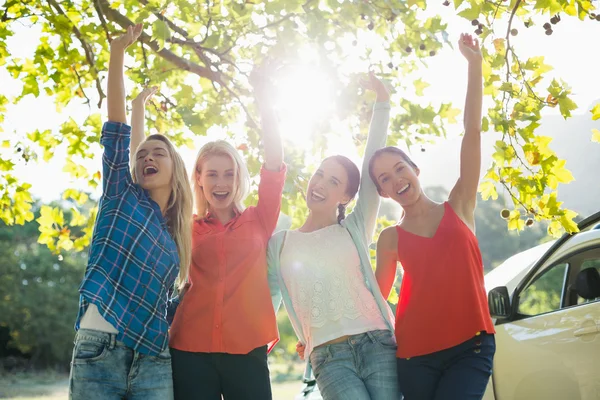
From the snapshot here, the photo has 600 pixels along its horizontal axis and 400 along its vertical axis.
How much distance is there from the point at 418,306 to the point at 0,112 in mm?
5288

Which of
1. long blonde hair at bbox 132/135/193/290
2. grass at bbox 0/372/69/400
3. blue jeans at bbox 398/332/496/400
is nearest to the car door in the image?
blue jeans at bbox 398/332/496/400

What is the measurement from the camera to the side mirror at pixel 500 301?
389 centimetres

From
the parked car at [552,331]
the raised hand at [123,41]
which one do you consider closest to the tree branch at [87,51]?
the raised hand at [123,41]

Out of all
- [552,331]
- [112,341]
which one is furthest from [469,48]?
[112,341]

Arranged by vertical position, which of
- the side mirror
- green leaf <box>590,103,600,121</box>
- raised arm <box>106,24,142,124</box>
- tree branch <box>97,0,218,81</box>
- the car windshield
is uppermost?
tree branch <box>97,0,218,81</box>

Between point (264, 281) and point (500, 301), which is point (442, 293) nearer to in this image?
point (264, 281)

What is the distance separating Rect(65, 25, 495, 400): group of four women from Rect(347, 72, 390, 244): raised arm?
0.04ft

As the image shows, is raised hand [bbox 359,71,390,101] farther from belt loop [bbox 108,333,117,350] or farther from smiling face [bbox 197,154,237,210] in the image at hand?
belt loop [bbox 108,333,117,350]

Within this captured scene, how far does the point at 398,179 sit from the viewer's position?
3021 millimetres

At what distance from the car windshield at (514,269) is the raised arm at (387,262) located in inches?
60.4

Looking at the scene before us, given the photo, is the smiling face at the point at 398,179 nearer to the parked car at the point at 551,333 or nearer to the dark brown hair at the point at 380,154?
the dark brown hair at the point at 380,154

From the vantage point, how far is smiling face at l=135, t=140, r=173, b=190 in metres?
2.87

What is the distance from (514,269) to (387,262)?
1.79m

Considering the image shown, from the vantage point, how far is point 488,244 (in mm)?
38531
